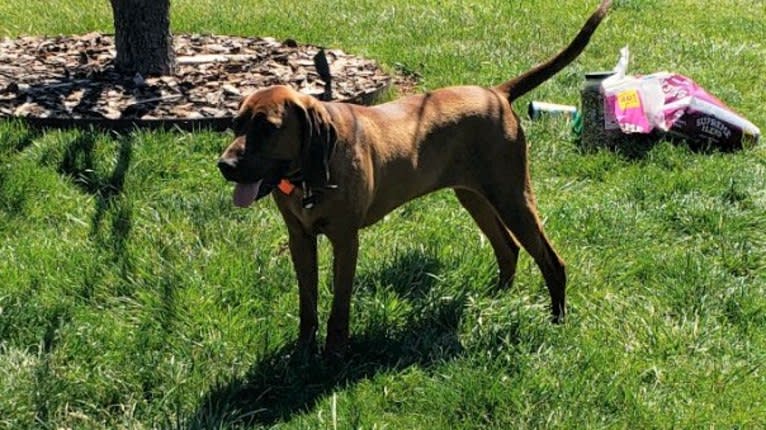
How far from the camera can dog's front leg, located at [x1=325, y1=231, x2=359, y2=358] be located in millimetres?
3396

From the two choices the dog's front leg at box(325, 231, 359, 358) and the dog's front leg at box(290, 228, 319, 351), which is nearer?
the dog's front leg at box(325, 231, 359, 358)

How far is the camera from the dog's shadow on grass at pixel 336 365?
3279mm

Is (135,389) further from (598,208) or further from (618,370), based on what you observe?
(598,208)

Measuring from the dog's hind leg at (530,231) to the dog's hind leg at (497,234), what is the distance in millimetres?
239

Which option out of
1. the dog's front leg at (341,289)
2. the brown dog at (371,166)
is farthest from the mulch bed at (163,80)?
the dog's front leg at (341,289)

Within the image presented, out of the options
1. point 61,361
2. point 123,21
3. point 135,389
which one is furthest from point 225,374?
point 123,21

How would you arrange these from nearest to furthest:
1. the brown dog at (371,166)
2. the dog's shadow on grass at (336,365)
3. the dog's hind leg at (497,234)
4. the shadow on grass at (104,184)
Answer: the brown dog at (371,166)
the dog's shadow on grass at (336,365)
the dog's hind leg at (497,234)
the shadow on grass at (104,184)

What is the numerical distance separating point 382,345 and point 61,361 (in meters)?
1.25

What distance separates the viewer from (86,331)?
3.61 meters

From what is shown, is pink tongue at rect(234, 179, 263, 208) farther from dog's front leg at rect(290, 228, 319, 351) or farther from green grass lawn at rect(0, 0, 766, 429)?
green grass lawn at rect(0, 0, 766, 429)

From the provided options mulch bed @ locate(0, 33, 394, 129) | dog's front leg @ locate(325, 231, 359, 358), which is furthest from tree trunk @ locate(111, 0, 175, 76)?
dog's front leg @ locate(325, 231, 359, 358)

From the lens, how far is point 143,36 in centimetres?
645

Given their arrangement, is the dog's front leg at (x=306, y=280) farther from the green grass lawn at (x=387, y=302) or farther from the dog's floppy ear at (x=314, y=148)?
the dog's floppy ear at (x=314, y=148)

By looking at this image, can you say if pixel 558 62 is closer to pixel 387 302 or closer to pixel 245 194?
pixel 387 302
